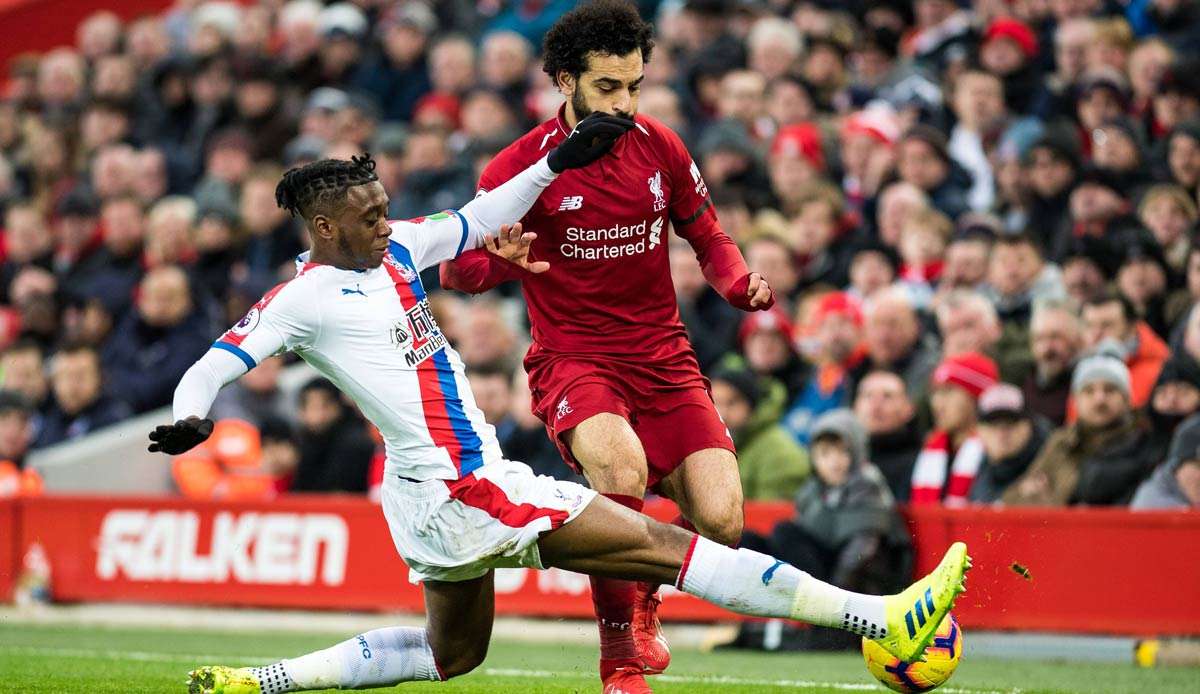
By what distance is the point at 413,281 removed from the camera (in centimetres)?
666

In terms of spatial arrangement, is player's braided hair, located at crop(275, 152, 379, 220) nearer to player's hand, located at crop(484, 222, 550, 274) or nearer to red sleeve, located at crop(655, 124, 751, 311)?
player's hand, located at crop(484, 222, 550, 274)

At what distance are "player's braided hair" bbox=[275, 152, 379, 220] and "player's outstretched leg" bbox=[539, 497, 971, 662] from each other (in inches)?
58.4

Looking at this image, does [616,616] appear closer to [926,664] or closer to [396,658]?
[396,658]

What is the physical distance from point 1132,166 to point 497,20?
8017 millimetres

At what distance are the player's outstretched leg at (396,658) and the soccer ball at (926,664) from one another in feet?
4.95

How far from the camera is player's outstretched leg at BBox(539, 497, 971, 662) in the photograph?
20.5ft

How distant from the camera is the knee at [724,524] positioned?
712 centimetres

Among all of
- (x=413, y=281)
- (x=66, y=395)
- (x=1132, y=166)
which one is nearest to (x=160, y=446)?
(x=413, y=281)

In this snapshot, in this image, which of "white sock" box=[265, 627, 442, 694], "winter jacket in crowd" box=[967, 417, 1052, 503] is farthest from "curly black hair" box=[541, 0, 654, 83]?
"winter jacket in crowd" box=[967, 417, 1052, 503]

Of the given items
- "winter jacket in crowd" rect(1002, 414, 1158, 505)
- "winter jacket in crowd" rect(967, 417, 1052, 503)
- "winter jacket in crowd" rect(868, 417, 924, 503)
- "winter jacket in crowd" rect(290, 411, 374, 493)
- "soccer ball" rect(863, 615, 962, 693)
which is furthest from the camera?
"winter jacket in crowd" rect(290, 411, 374, 493)

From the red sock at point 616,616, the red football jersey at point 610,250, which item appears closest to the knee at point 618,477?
the red sock at point 616,616

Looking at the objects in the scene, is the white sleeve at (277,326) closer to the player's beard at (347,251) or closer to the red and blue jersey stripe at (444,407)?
the player's beard at (347,251)

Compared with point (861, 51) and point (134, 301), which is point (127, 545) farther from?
point (861, 51)

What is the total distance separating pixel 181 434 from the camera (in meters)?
5.89
